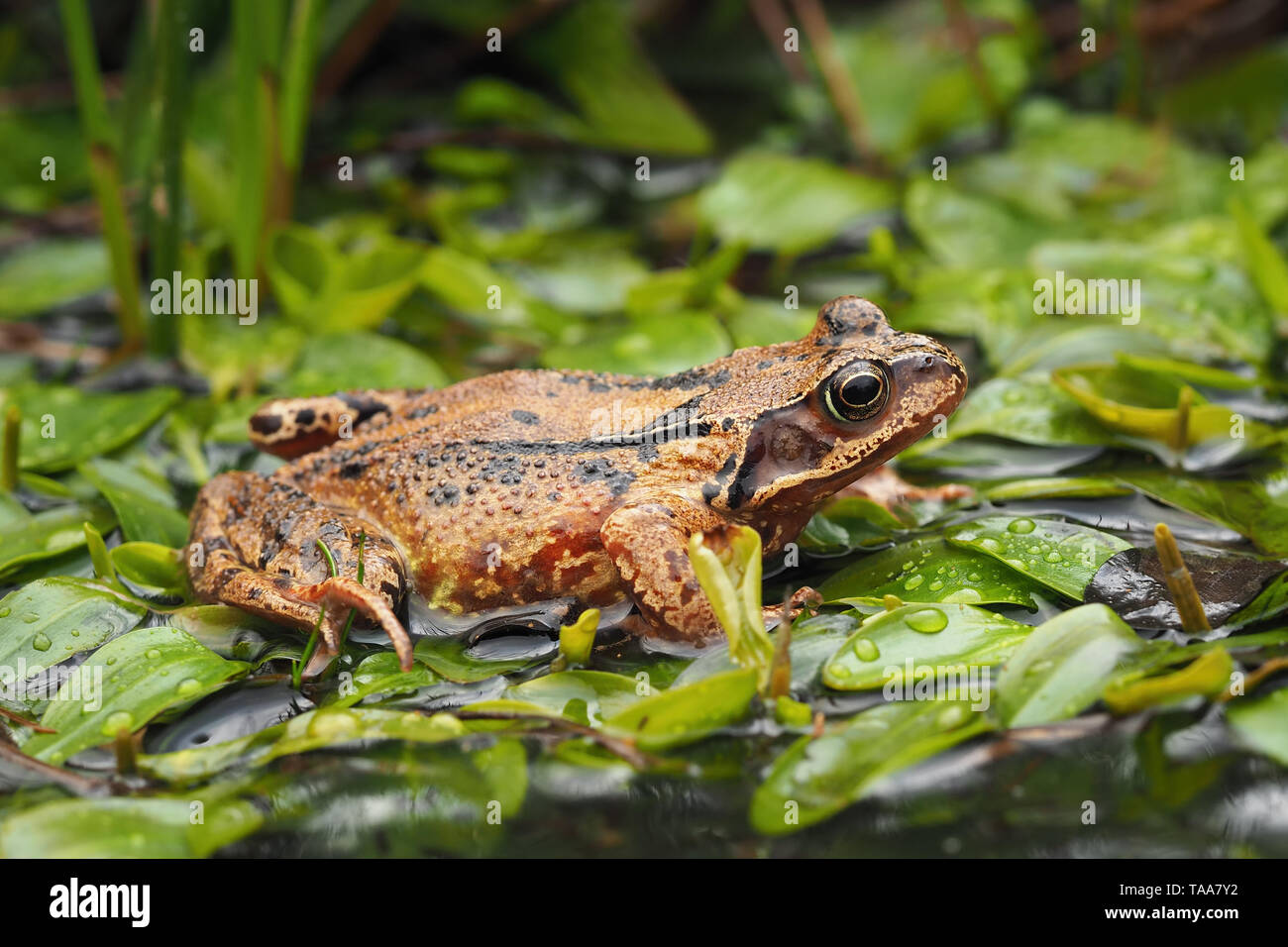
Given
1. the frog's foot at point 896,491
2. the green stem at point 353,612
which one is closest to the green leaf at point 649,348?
the frog's foot at point 896,491

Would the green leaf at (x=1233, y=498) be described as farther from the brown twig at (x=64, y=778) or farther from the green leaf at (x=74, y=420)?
the green leaf at (x=74, y=420)

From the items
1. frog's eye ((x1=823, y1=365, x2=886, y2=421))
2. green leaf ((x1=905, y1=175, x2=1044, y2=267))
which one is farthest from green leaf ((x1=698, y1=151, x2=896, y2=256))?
frog's eye ((x1=823, y1=365, x2=886, y2=421))

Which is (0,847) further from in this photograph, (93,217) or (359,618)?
(93,217)

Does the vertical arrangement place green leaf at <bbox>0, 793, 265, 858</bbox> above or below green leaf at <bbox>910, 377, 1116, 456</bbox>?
below

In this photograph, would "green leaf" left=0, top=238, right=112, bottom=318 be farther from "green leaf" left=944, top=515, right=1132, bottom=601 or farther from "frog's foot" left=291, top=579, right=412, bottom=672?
"green leaf" left=944, top=515, right=1132, bottom=601

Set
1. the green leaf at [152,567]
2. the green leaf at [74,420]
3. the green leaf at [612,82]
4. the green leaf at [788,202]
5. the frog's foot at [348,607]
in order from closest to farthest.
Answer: the frog's foot at [348,607]
the green leaf at [152,567]
the green leaf at [74,420]
the green leaf at [788,202]
the green leaf at [612,82]

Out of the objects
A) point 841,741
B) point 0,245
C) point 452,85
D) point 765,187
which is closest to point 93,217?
point 0,245
